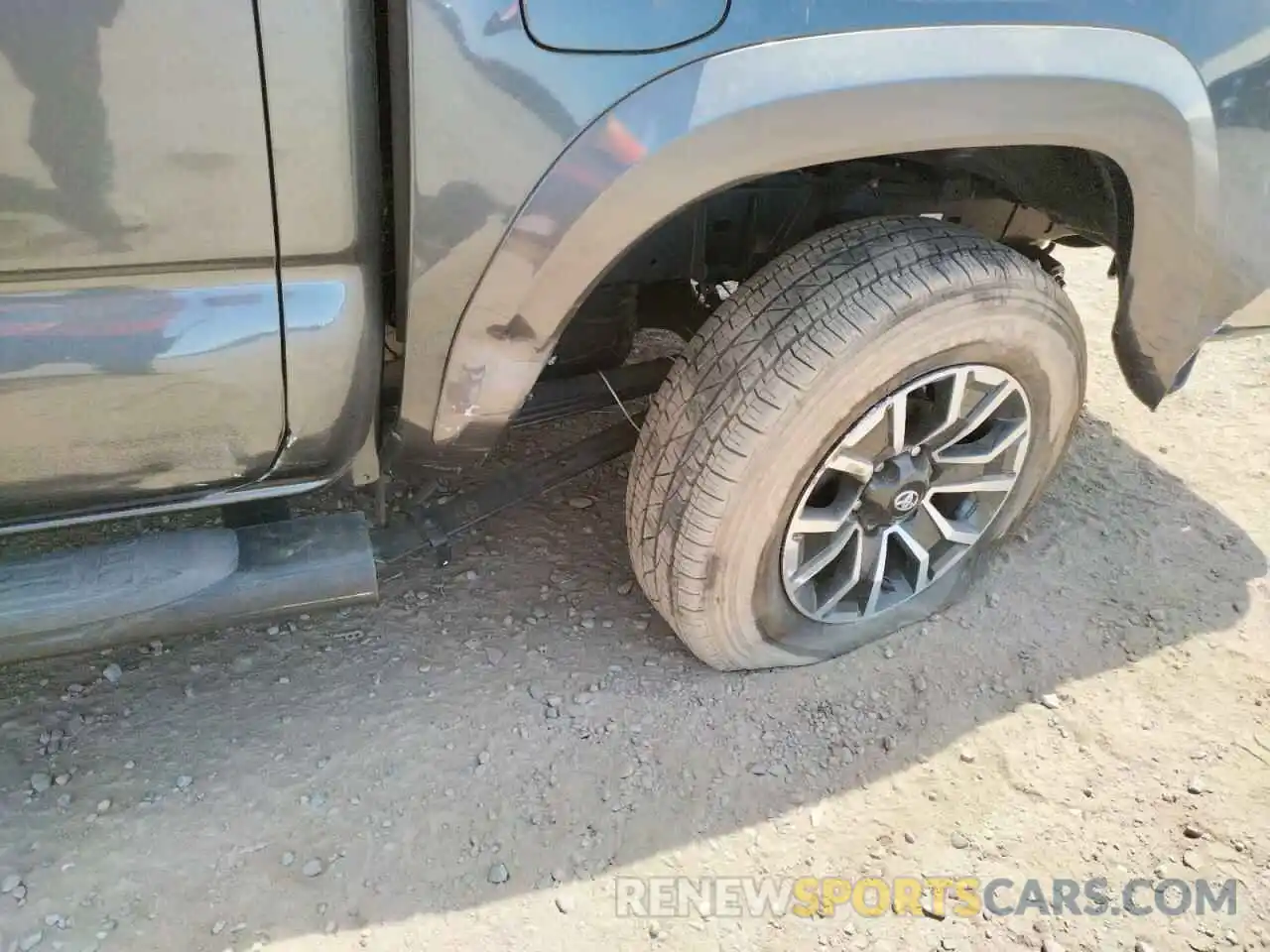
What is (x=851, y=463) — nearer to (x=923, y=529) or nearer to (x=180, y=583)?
(x=923, y=529)

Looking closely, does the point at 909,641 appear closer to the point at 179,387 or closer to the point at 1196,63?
the point at 1196,63

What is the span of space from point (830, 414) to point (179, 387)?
44.5 inches

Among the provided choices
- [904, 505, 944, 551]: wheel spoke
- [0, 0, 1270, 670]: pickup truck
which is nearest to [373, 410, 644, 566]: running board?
[0, 0, 1270, 670]: pickup truck

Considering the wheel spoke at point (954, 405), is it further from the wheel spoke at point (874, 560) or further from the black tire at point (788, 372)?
the wheel spoke at point (874, 560)

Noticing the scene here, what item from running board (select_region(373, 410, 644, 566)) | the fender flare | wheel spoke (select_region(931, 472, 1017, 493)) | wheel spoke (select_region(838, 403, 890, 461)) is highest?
the fender flare

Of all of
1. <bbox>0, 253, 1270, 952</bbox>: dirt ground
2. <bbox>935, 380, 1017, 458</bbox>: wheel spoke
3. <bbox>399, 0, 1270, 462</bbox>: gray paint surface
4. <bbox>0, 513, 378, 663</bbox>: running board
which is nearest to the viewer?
<bbox>399, 0, 1270, 462</bbox>: gray paint surface

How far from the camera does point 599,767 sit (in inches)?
82.2

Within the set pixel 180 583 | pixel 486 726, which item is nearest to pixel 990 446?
pixel 486 726

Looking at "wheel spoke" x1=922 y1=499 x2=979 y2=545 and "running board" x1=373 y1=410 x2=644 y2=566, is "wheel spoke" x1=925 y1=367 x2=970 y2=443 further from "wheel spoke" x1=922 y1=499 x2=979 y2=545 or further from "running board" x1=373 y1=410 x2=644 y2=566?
"running board" x1=373 y1=410 x2=644 y2=566

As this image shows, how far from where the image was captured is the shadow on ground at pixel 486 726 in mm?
1876

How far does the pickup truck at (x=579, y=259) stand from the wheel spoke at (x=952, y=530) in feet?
0.05

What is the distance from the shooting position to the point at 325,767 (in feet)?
6.74

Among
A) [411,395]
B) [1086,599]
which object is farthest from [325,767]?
[1086,599]

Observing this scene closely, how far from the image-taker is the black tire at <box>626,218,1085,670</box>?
1858mm
